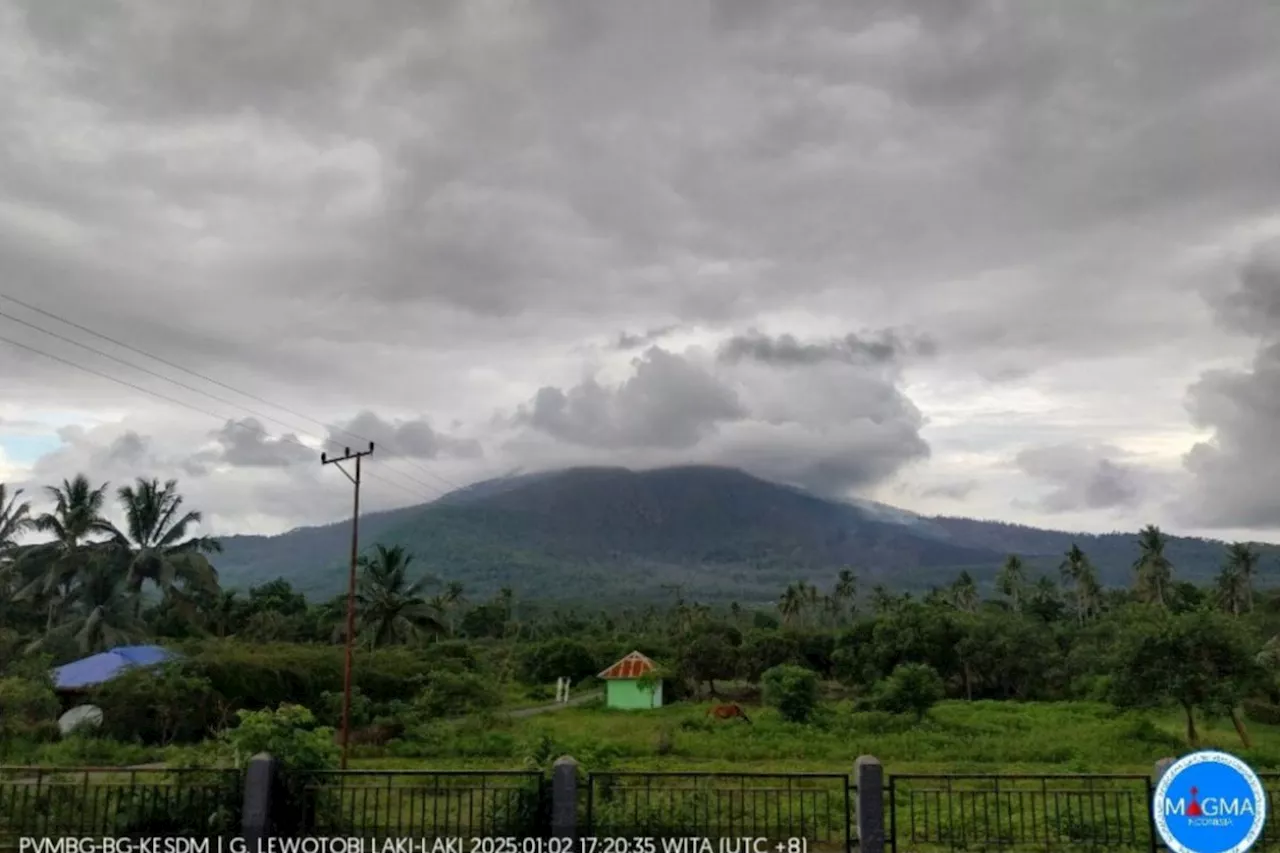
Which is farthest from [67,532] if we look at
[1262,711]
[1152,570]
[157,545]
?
[1152,570]

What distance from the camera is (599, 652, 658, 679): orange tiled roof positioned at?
43.3 m

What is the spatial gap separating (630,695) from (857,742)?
18.9m

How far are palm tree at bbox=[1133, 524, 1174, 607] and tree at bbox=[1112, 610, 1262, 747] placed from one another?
1487 inches

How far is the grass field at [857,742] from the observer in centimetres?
2250

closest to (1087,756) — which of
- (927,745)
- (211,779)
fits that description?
(927,745)

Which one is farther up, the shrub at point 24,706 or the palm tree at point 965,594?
the palm tree at point 965,594

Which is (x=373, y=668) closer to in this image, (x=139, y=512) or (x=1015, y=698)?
(x=139, y=512)

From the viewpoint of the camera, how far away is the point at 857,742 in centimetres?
2616

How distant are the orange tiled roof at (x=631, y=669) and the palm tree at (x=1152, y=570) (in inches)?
1464

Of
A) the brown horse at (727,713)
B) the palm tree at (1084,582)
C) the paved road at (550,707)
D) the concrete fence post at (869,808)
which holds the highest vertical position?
the palm tree at (1084,582)

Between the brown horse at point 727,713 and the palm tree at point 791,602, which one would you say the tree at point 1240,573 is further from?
the brown horse at point 727,713

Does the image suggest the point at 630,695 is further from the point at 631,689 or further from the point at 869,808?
the point at 869,808

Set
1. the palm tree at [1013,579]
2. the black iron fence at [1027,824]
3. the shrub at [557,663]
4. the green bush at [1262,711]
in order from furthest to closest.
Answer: the palm tree at [1013,579], the shrub at [557,663], the green bush at [1262,711], the black iron fence at [1027,824]

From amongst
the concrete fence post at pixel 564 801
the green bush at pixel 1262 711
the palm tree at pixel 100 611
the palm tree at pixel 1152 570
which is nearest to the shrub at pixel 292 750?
the concrete fence post at pixel 564 801
